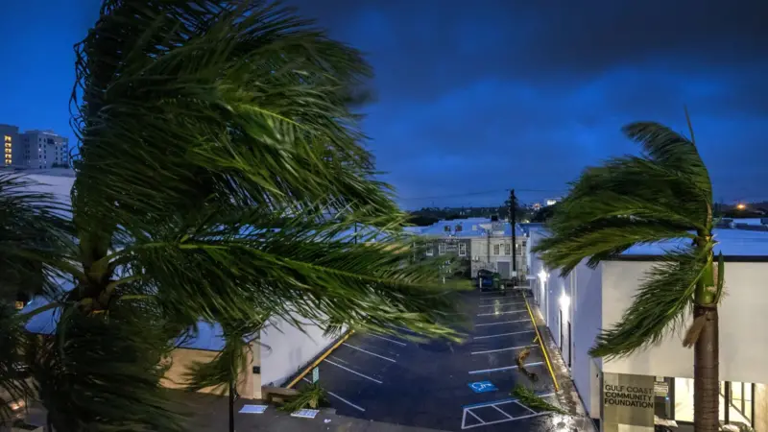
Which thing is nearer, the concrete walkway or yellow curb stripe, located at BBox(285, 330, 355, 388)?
the concrete walkway

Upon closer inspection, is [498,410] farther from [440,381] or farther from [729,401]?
[729,401]

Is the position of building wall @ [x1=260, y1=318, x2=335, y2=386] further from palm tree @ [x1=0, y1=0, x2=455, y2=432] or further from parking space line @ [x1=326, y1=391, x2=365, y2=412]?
palm tree @ [x1=0, y1=0, x2=455, y2=432]

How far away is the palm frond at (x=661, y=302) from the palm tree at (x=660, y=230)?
10mm

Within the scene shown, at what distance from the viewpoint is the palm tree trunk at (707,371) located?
512cm

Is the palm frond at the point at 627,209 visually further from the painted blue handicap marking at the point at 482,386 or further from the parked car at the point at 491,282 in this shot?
the parked car at the point at 491,282

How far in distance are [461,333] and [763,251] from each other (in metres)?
10.4

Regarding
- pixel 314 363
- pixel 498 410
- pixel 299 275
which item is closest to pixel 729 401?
pixel 498 410

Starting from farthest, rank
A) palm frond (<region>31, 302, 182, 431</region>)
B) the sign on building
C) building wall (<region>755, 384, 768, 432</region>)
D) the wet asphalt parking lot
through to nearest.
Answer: the wet asphalt parking lot
building wall (<region>755, 384, 768, 432</region>)
the sign on building
palm frond (<region>31, 302, 182, 431</region>)

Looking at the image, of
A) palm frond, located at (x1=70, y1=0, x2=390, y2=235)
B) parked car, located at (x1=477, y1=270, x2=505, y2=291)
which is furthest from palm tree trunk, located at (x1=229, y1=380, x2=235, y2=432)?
parked car, located at (x1=477, y1=270, x2=505, y2=291)

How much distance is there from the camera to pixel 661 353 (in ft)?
24.7

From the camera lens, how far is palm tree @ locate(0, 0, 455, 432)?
100 centimetres

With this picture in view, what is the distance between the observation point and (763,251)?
8172 millimetres

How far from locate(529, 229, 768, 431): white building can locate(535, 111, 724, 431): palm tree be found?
A: 4.98 ft

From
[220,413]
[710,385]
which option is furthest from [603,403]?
[220,413]
